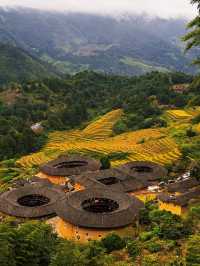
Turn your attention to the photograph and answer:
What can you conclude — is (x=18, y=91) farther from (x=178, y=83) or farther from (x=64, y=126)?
(x=178, y=83)

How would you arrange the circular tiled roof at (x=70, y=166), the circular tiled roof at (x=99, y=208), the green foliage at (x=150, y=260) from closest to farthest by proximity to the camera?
the green foliage at (x=150, y=260) < the circular tiled roof at (x=99, y=208) < the circular tiled roof at (x=70, y=166)

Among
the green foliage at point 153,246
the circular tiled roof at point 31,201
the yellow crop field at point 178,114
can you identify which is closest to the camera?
the green foliage at point 153,246

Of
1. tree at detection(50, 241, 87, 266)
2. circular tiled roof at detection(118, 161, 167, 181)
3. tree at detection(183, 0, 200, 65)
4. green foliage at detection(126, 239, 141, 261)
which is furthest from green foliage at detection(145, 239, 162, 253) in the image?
circular tiled roof at detection(118, 161, 167, 181)

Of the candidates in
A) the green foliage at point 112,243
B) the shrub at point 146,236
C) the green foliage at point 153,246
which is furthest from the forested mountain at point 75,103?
the green foliage at point 153,246

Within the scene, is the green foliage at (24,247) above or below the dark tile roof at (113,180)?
above

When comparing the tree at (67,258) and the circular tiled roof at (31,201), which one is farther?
the circular tiled roof at (31,201)

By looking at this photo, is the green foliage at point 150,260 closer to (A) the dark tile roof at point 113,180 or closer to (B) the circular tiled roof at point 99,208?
(B) the circular tiled roof at point 99,208

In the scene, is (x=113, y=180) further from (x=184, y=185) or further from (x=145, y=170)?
(x=184, y=185)
